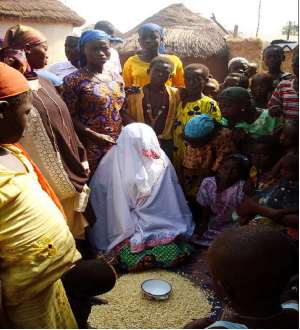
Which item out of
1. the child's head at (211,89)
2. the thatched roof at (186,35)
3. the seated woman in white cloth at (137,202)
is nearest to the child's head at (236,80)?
the child's head at (211,89)

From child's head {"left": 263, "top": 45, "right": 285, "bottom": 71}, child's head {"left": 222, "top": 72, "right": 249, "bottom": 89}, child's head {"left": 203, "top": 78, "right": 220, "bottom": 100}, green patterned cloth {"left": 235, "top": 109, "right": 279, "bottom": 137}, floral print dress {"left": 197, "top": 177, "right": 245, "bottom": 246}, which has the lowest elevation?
floral print dress {"left": 197, "top": 177, "right": 245, "bottom": 246}

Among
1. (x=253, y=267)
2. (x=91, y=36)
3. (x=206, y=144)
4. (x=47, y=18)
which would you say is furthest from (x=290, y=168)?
(x=47, y=18)

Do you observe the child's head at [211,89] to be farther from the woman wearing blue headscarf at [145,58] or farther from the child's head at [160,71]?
the child's head at [160,71]

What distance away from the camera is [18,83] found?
1666 millimetres

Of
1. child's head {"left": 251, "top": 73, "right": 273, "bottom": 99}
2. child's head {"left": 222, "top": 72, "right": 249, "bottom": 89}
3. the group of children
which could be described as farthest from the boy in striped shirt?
child's head {"left": 222, "top": 72, "right": 249, "bottom": 89}

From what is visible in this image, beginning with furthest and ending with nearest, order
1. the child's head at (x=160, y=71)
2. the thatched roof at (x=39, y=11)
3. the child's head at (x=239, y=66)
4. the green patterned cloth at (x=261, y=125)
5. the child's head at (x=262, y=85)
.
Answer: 1. the thatched roof at (x=39, y=11)
2. the child's head at (x=239, y=66)
3. the child's head at (x=262, y=85)
4. the child's head at (x=160, y=71)
5. the green patterned cloth at (x=261, y=125)

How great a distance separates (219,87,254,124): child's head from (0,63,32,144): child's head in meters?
2.45

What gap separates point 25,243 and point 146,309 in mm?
1761

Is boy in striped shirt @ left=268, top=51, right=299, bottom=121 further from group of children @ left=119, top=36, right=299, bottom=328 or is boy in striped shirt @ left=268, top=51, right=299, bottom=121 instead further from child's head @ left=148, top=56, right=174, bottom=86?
child's head @ left=148, top=56, right=174, bottom=86

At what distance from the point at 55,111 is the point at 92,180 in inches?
43.9

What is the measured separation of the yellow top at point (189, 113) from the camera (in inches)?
164

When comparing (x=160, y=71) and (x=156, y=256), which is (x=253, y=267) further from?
(x=160, y=71)

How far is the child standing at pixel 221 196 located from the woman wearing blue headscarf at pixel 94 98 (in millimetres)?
1054

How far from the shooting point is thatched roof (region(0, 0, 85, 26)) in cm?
1025
